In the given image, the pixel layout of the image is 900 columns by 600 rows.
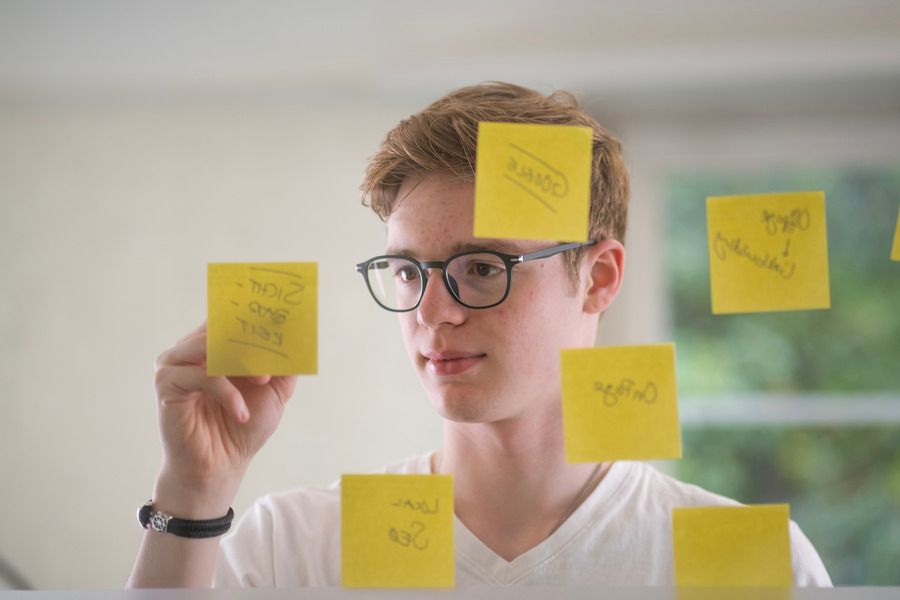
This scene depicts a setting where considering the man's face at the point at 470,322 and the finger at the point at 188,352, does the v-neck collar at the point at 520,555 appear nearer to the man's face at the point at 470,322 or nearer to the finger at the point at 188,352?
the man's face at the point at 470,322

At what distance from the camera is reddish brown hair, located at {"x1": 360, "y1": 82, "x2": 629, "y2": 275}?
103 centimetres

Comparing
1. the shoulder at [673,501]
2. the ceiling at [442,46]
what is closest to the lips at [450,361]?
the shoulder at [673,501]

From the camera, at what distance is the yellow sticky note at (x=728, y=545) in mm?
756

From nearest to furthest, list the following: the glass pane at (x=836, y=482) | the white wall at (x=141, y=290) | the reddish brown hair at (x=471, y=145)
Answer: the reddish brown hair at (x=471, y=145), the white wall at (x=141, y=290), the glass pane at (x=836, y=482)

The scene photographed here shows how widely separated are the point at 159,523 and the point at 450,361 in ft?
1.21

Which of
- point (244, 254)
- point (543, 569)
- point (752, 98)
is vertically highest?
point (752, 98)

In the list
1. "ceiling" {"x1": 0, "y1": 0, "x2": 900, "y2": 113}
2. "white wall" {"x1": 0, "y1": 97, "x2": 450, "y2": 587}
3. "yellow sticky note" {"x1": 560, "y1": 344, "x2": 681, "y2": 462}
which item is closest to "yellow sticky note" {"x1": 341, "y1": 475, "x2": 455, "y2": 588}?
"yellow sticky note" {"x1": 560, "y1": 344, "x2": 681, "y2": 462}

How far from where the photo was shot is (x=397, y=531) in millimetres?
779

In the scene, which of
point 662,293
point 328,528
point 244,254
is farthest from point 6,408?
point 662,293

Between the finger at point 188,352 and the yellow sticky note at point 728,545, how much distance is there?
0.51 metres

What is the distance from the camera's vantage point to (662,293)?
9.41 ft

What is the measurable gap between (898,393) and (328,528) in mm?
2378

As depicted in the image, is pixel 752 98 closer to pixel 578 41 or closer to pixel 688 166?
pixel 688 166

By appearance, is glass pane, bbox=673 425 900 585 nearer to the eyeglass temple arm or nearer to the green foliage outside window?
the green foliage outside window
